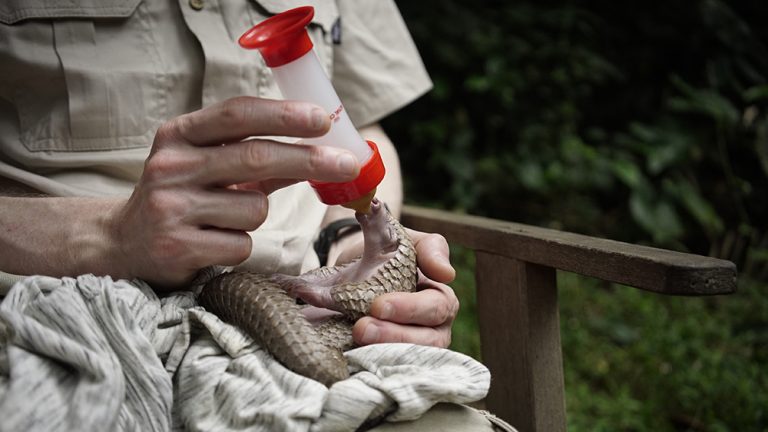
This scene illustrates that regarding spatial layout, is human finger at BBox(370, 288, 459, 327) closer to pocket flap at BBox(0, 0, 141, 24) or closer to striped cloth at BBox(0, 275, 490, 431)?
striped cloth at BBox(0, 275, 490, 431)

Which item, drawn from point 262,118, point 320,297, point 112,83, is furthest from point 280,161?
point 112,83

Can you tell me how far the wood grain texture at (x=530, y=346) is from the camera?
115cm

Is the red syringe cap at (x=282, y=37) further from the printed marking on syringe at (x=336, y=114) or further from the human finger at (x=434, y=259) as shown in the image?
the human finger at (x=434, y=259)

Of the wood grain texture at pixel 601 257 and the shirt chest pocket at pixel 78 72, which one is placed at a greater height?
the shirt chest pocket at pixel 78 72

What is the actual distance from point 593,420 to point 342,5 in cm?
155

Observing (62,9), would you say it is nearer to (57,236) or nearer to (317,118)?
(57,236)

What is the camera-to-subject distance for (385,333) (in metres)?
0.88

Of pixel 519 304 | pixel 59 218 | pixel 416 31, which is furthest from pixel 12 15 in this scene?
pixel 416 31

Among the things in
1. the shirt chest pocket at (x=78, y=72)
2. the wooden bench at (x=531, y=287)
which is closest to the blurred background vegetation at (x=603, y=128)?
the wooden bench at (x=531, y=287)

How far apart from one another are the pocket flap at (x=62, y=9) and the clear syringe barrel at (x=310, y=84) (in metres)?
0.42

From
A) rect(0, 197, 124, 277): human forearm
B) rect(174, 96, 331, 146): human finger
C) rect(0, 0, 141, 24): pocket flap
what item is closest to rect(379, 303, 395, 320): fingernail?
rect(174, 96, 331, 146): human finger

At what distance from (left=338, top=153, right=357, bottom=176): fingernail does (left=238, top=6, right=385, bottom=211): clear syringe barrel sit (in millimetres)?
52

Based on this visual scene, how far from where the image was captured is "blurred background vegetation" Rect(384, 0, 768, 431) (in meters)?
3.27

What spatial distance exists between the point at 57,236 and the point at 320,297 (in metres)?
0.39
